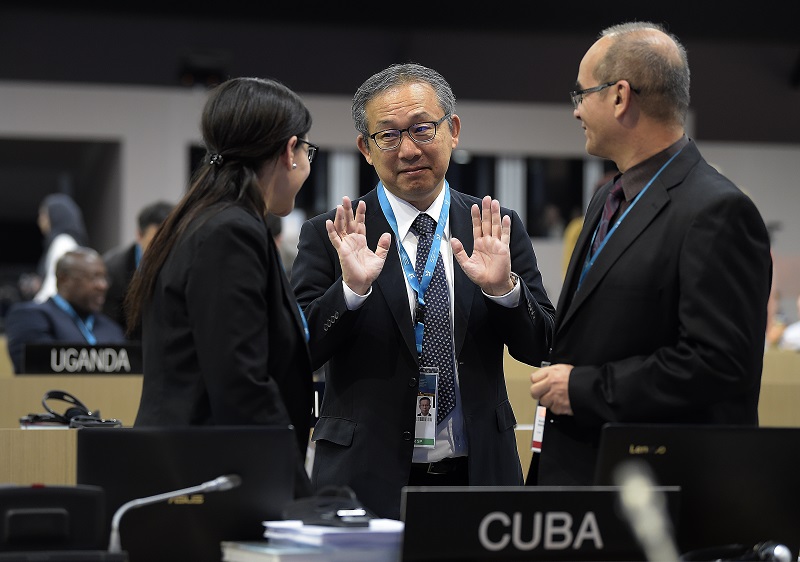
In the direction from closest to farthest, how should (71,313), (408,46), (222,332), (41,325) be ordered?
(222,332), (41,325), (71,313), (408,46)

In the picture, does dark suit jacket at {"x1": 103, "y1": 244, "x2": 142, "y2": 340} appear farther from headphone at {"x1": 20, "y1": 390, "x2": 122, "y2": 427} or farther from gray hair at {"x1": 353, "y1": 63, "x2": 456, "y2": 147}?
gray hair at {"x1": 353, "y1": 63, "x2": 456, "y2": 147}

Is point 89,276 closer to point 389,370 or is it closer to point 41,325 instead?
point 41,325

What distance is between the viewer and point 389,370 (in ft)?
8.70

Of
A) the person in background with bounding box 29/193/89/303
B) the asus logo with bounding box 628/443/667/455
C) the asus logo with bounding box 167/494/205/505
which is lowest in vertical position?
the asus logo with bounding box 167/494/205/505

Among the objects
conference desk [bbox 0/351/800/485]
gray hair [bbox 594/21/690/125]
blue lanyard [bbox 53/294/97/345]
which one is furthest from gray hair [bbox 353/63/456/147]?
blue lanyard [bbox 53/294/97/345]

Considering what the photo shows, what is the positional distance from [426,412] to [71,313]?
3.78m

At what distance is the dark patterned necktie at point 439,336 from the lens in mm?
2670

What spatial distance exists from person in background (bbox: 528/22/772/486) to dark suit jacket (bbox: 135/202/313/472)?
49 cm

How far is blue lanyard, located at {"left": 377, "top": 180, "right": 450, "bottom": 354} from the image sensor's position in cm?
267

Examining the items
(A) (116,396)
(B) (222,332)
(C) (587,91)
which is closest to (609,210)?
(C) (587,91)

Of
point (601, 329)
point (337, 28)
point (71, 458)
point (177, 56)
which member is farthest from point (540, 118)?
point (601, 329)

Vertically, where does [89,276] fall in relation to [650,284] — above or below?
above

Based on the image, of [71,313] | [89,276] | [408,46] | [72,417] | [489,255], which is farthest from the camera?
[408,46]

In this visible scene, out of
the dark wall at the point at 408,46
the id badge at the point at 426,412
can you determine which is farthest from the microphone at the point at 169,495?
the dark wall at the point at 408,46
